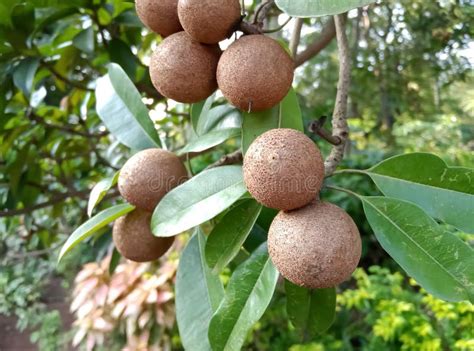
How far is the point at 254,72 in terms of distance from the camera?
1.95 ft

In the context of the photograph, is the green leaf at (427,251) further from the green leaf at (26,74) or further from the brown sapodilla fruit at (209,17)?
the green leaf at (26,74)

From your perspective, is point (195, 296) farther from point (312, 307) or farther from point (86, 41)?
point (86, 41)

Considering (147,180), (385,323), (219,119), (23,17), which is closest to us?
(147,180)

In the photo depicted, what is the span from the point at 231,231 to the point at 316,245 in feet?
0.64

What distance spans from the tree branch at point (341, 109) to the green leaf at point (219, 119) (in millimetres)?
194

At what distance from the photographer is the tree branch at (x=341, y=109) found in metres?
0.67

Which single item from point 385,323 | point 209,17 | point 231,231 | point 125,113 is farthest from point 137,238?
point 385,323

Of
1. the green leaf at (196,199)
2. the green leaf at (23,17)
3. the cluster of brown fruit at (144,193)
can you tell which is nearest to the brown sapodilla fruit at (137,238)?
the cluster of brown fruit at (144,193)

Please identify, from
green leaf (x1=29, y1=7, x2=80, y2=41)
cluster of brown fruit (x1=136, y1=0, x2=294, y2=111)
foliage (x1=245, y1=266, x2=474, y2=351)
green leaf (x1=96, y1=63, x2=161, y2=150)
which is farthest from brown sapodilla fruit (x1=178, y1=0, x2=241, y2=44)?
foliage (x1=245, y1=266, x2=474, y2=351)

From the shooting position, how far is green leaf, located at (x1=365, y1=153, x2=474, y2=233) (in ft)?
2.05

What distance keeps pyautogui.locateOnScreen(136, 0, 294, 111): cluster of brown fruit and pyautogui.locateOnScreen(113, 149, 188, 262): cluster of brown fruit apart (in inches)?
5.6

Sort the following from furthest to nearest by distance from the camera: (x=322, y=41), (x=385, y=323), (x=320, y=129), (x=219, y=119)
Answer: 1. (x=385, y=323)
2. (x=322, y=41)
3. (x=219, y=119)
4. (x=320, y=129)

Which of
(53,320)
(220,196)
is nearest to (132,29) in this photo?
(220,196)

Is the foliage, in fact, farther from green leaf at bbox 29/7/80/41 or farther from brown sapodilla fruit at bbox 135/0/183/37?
green leaf at bbox 29/7/80/41
